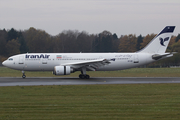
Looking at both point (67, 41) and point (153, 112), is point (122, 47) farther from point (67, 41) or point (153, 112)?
point (153, 112)

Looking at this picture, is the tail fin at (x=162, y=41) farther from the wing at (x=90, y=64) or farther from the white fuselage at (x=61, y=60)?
the wing at (x=90, y=64)

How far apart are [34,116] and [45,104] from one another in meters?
2.56

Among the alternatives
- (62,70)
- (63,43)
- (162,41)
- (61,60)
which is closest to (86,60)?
(61,60)

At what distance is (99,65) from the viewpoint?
96.5ft

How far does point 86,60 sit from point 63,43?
181ft

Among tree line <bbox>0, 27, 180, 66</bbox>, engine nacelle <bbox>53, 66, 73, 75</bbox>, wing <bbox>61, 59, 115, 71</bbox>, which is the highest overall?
tree line <bbox>0, 27, 180, 66</bbox>

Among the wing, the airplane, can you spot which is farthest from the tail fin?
the wing

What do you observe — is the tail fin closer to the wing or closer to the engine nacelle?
the wing

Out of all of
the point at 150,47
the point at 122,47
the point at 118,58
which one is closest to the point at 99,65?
the point at 118,58

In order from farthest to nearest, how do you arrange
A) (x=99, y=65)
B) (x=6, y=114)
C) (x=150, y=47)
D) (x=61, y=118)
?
1. (x=150, y=47)
2. (x=99, y=65)
3. (x=6, y=114)
4. (x=61, y=118)

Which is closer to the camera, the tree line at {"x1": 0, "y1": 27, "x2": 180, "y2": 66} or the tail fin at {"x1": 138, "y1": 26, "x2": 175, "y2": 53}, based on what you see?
the tail fin at {"x1": 138, "y1": 26, "x2": 175, "y2": 53}

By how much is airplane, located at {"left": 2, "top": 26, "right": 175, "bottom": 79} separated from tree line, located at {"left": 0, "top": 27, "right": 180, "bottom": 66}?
110 feet

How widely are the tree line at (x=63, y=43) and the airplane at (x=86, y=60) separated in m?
33.6

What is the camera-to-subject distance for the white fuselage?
98.5 feet
